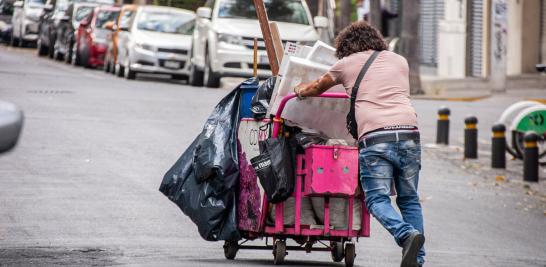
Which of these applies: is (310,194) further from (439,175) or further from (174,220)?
(439,175)

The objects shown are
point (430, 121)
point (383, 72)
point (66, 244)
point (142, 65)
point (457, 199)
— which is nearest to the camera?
point (383, 72)

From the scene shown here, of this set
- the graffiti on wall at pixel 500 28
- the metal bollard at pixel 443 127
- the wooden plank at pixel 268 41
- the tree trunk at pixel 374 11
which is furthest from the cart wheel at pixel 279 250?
the tree trunk at pixel 374 11

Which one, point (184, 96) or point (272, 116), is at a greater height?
point (272, 116)

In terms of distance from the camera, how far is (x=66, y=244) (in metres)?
→ 10.8

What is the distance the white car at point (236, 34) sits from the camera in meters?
27.5

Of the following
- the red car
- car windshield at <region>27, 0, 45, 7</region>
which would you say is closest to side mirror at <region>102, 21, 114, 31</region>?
the red car

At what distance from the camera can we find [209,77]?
28484mm

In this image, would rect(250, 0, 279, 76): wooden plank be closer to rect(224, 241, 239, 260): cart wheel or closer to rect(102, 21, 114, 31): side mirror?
rect(224, 241, 239, 260): cart wheel

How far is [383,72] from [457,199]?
20.9 ft

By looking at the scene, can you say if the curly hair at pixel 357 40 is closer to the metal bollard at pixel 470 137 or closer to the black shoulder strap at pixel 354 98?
the black shoulder strap at pixel 354 98

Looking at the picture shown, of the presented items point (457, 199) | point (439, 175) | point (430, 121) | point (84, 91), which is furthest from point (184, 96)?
point (457, 199)

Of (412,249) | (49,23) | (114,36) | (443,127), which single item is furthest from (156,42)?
(412,249)

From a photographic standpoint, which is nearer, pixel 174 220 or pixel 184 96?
pixel 174 220

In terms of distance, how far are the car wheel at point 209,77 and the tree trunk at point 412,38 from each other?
4.96 metres
